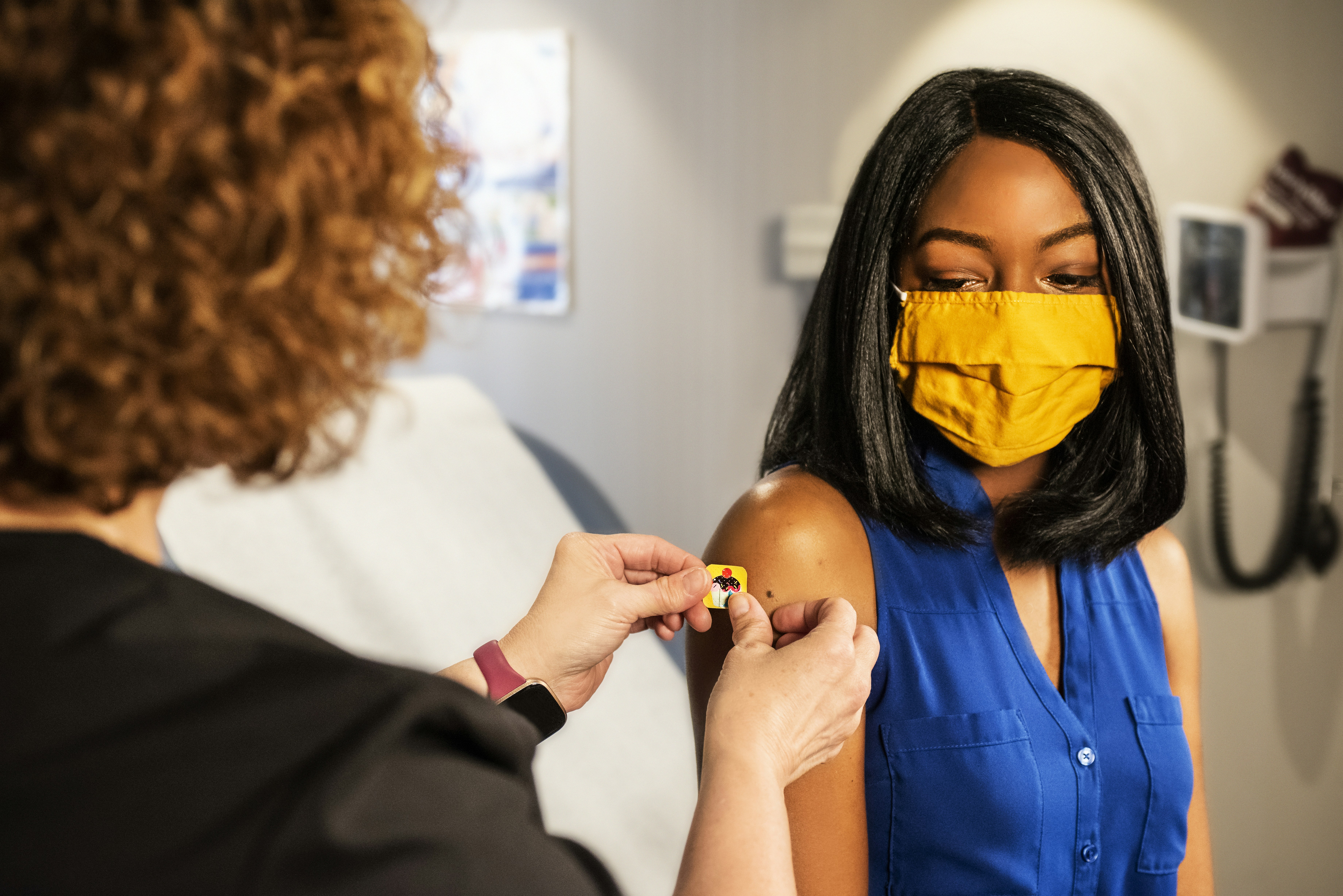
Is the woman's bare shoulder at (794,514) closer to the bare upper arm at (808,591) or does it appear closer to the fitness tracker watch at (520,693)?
the bare upper arm at (808,591)

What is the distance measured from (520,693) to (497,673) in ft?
0.11

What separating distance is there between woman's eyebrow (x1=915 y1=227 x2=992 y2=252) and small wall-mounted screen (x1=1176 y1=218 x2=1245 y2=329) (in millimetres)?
1376

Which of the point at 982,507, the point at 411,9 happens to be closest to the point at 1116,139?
the point at 982,507

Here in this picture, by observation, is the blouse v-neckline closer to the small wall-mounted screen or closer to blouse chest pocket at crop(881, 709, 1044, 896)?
blouse chest pocket at crop(881, 709, 1044, 896)

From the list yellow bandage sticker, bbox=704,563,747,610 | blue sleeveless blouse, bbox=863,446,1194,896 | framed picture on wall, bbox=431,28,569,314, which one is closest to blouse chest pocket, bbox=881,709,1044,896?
blue sleeveless blouse, bbox=863,446,1194,896

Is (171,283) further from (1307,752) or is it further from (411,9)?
(1307,752)

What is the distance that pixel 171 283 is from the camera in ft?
1.77

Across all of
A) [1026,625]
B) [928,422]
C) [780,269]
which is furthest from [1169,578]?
[780,269]

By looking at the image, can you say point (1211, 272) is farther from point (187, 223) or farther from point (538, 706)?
point (187, 223)

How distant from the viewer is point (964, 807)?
42.6 inches

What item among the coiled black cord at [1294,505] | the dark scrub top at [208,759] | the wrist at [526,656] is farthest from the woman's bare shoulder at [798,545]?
the coiled black cord at [1294,505]

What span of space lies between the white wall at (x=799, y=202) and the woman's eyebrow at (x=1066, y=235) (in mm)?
1391

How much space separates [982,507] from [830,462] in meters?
0.21

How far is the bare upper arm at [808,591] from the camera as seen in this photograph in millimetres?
1082
